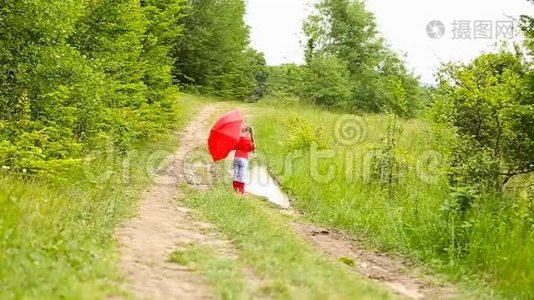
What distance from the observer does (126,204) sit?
Result: 10.1 m

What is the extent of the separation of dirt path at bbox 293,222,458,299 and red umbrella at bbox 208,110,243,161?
349cm

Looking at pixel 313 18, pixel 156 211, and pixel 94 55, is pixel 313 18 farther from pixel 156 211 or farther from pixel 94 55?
pixel 156 211

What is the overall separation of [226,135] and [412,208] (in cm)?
526

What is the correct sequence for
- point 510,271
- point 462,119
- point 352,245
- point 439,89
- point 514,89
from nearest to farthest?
1. point 510,271
2. point 514,89
3. point 352,245
4. point 462,119
5. point 439,89

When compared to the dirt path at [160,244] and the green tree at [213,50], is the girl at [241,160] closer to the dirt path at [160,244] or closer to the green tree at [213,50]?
the dirt path at [160,244]

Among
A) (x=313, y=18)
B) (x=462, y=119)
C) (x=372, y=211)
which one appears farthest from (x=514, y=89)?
(x=313, y=18)

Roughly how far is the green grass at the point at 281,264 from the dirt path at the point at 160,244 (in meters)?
0.30

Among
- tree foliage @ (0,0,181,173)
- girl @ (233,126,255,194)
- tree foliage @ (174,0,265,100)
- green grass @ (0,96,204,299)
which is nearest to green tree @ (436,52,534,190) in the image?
girl @ (233,126,255,194)

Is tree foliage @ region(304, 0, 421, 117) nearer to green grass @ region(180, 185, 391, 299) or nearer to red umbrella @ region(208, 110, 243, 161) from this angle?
red umbrella @ region(208, 110, 243, 161)

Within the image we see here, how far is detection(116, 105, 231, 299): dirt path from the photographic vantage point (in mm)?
5481

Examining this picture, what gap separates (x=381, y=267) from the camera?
28.2ft

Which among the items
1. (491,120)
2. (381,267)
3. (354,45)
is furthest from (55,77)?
(354,45)

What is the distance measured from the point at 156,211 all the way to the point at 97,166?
Answer: 3.66 m

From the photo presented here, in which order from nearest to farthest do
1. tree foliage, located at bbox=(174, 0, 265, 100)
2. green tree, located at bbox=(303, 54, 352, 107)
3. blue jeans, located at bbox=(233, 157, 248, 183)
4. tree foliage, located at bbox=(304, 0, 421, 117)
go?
blue jeans, located at bbox=(233, 157, 248, 183) → green tree, located at bbox=(303, 54, 352, 107) → tree foliage, located at bbox=(304, 0, 421, 117) → tree foliage, located at bbox=(174, 0, 265, 100)
